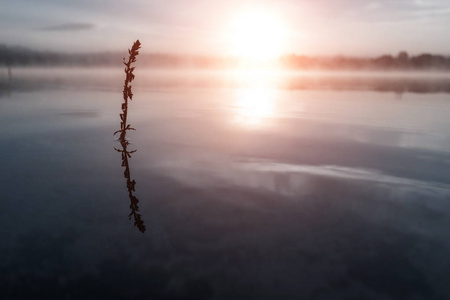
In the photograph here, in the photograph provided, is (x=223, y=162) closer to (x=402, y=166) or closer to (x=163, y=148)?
(x=163, y=148)

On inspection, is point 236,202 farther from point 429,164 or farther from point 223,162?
point 429,164

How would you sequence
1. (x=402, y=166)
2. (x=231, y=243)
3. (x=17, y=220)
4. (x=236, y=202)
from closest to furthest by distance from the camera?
(x=231, y=243) → (x=17, y=220) → (x=236, y=202) → (x=402, y=166)

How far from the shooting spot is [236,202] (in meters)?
12.1

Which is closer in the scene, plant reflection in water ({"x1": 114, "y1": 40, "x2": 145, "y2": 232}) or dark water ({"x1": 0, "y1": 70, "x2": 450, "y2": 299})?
dark water ({"x1": 0, "y1": 70, "x2": 450, "y2": 299})

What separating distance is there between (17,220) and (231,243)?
6469 millimetres

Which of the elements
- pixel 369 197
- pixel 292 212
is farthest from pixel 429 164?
pixel 292 212

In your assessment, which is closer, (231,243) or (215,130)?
(231,243)

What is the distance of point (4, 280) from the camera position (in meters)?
7.46

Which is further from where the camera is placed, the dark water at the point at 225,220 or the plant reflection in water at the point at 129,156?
the plant reflection in water at the point at 129,156

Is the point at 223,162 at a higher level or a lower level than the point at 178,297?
higher

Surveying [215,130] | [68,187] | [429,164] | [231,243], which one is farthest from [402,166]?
[68,187]

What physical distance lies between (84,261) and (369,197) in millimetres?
9980

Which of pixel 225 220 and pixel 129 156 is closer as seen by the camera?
pixel 225 220

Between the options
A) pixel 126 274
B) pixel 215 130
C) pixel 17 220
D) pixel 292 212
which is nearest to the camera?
pixel 126 274
